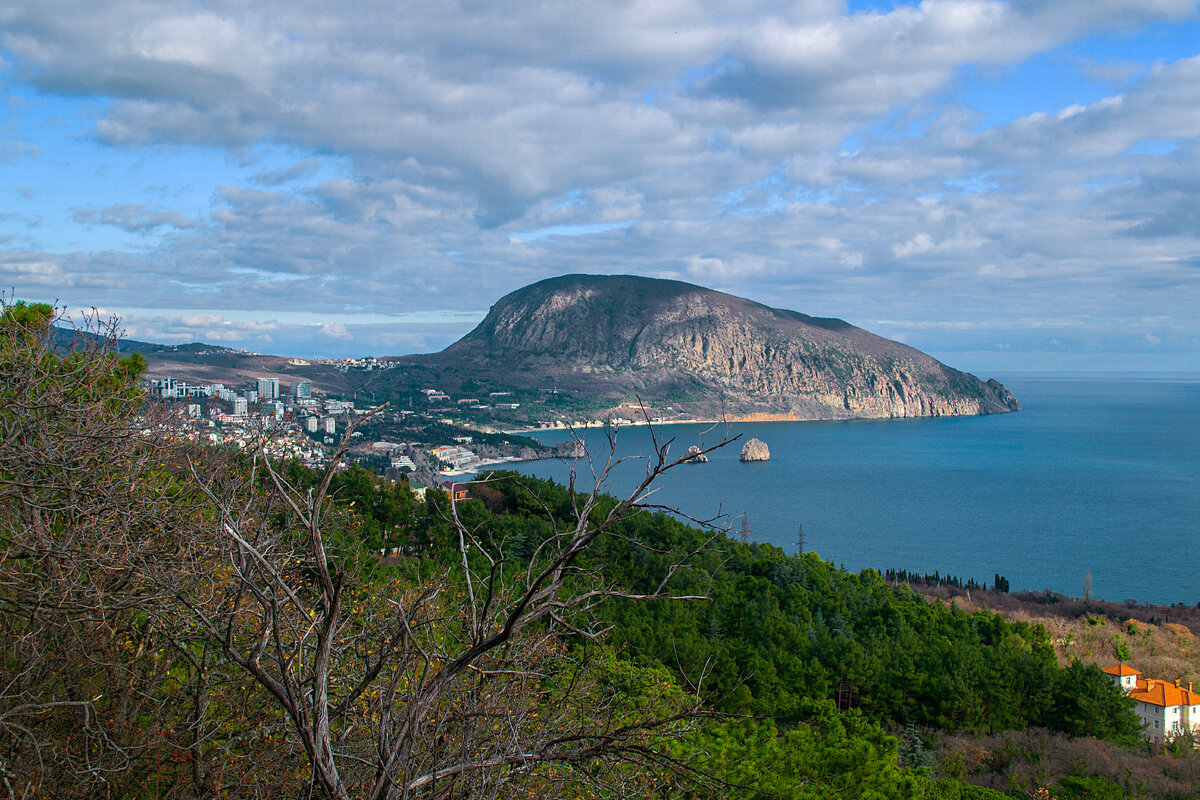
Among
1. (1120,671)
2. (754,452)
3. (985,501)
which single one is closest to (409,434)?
(754,452)

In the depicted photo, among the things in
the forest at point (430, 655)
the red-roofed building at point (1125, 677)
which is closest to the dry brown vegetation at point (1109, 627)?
the red-roofed building at point (1125, 677)

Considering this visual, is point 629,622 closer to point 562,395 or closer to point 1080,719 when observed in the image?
point 1080,719

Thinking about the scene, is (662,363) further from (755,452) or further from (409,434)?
(409,434)

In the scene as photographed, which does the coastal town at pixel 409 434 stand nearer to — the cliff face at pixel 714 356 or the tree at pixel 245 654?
the tree at pixel 245 654

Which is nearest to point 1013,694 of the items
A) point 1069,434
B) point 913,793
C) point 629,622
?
point 629,622

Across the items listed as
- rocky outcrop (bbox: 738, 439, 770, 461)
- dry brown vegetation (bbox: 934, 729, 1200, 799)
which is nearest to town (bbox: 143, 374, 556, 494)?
rocky outcrop (bbox: 738, 439, 770, 461)

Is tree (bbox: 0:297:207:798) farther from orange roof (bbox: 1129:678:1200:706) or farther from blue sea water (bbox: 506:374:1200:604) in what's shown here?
orange roof (bbox: 1129:678:1200:706)
